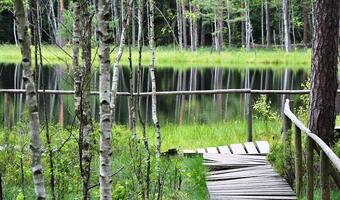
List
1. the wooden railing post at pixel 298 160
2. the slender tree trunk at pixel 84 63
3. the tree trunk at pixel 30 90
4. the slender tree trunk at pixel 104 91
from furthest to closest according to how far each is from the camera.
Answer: the wooden railing post at pixel 298 160 < the slender tree trunk at pixel 84 63 < the slender tree trunk at pixel 104 91 < the tree trunk at pixel 30 90

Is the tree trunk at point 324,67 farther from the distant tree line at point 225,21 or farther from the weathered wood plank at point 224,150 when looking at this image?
the distant tree line at point 225,21

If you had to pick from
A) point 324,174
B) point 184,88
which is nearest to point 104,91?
point 324,174

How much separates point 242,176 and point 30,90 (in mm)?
4506

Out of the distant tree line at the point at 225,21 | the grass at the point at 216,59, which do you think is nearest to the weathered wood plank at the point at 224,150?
the grass at the point at 216,59

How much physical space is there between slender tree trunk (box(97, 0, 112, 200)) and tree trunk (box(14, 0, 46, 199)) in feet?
1.56

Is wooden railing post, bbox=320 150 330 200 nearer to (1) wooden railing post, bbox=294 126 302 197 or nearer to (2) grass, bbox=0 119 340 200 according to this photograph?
(1) wooden railing post, bbox=294 126 302 197

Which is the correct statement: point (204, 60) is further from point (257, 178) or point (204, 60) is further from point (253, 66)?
point (257, 178)

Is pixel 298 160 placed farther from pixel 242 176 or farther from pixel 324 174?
pixel 324 174

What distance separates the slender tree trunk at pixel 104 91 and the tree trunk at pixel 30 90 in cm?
48

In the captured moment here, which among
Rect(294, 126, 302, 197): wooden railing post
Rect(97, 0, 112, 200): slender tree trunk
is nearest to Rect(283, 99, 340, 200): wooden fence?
Rect(294, 126, 302, 197): wooden railing post

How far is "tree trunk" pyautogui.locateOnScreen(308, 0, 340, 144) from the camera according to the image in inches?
249

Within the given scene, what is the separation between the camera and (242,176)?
6910 millimetres

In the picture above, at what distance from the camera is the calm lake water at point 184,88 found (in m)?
13.8

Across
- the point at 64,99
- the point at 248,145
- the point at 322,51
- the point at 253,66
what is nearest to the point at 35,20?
the point at 322,51
